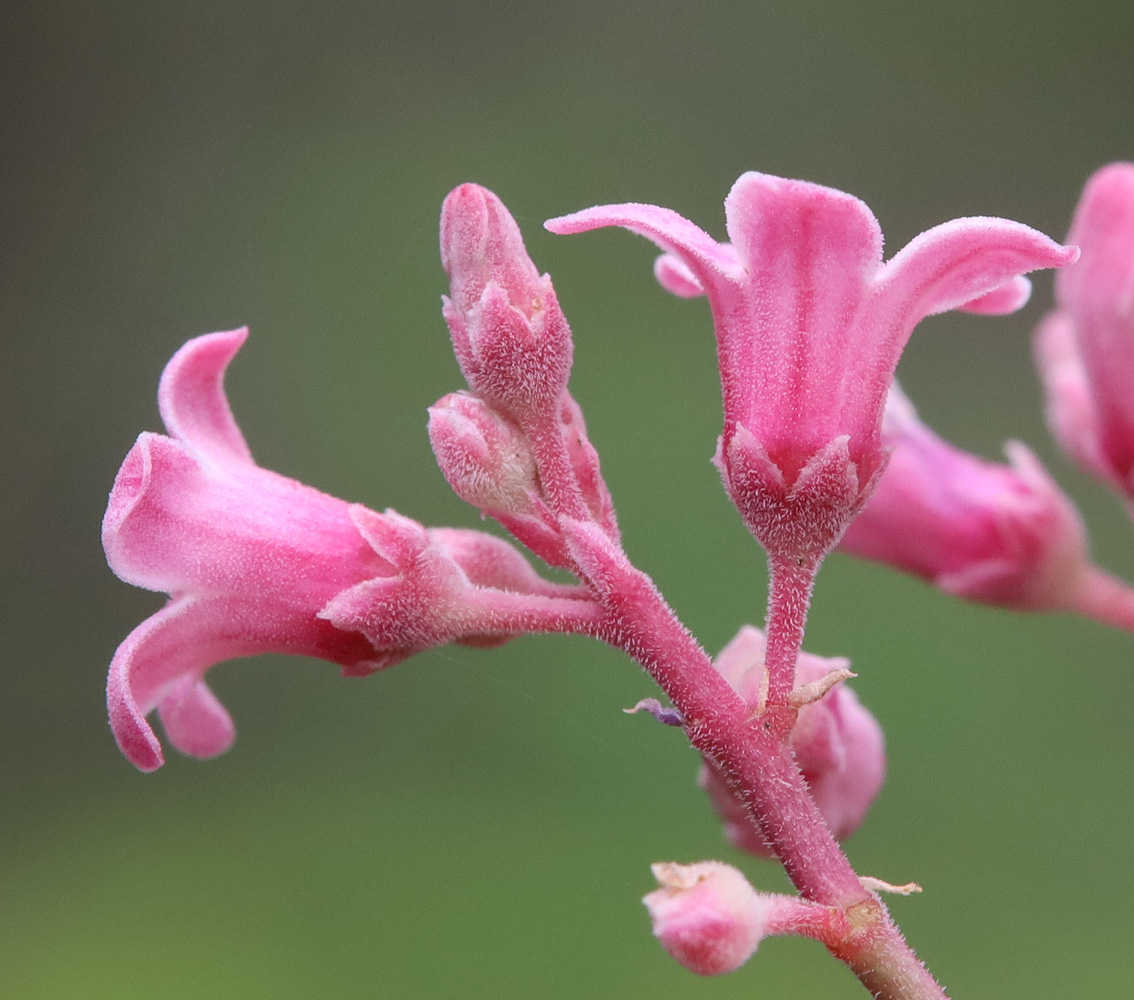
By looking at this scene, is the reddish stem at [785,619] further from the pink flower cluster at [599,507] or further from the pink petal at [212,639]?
the pink petal at [212,639]

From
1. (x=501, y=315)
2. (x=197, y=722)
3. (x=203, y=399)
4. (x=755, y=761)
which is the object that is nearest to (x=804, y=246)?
(x=501, y=315)

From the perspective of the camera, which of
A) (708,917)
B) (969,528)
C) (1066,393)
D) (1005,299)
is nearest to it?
(708,917)

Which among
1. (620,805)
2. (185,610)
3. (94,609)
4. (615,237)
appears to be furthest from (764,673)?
(94,609)

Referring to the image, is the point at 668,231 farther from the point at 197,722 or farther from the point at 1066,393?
the point at 1066,393

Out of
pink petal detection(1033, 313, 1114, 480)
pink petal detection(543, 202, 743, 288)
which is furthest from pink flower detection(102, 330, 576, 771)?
pink petal detection(1033, 313, 1114, 480)

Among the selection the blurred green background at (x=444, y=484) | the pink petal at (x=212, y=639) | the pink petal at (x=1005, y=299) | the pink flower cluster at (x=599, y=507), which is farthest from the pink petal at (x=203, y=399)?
the blurred green background at (x=444, y=484)

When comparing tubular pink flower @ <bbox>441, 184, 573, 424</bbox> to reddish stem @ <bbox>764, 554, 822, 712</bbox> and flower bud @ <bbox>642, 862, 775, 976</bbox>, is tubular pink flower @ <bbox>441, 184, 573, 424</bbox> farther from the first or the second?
flower bud @ <bbox>642, 862, 775, 976</bbox>

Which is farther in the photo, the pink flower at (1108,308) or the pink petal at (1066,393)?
the pink petal at (1066,393)

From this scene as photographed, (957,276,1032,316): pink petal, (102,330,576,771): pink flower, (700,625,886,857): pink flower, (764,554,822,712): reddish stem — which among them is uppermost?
(957,276,1032,316): pink petal
